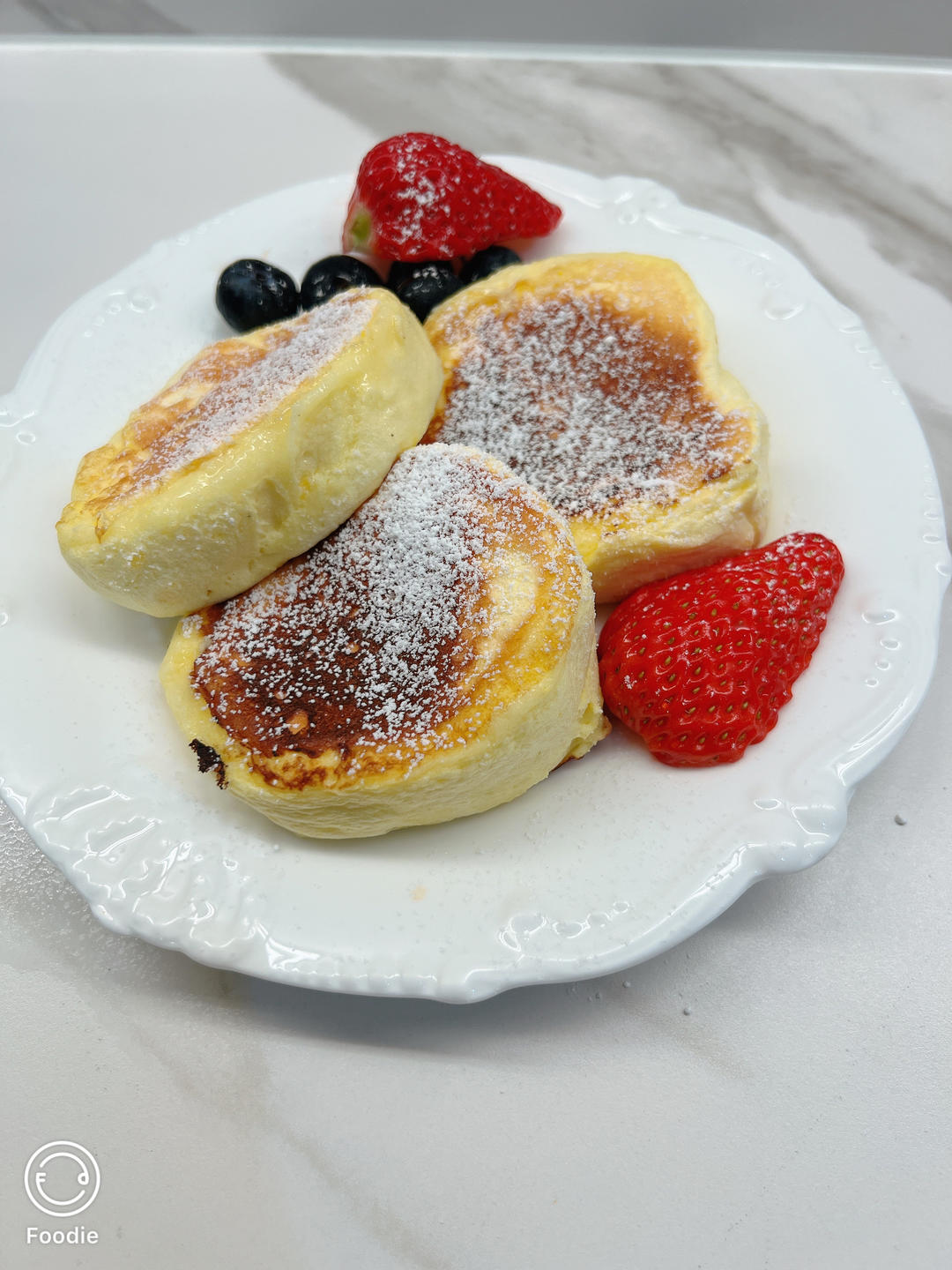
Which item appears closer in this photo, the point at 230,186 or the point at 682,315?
the point at 682,315

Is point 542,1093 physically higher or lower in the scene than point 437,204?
lower

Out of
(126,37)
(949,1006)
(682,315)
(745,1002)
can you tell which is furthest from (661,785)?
(126,37)

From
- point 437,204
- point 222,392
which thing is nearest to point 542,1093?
point 222,392

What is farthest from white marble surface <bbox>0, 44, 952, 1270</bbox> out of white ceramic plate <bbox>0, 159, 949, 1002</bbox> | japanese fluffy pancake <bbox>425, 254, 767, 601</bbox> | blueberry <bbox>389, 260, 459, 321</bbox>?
blueberry <bbox>389, 260, 459, 321</bbox>

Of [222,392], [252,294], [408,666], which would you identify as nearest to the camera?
[408,666]

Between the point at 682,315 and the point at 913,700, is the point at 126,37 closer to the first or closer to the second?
the point at 682,315

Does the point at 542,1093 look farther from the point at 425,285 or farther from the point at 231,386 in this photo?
the point at 425,285
